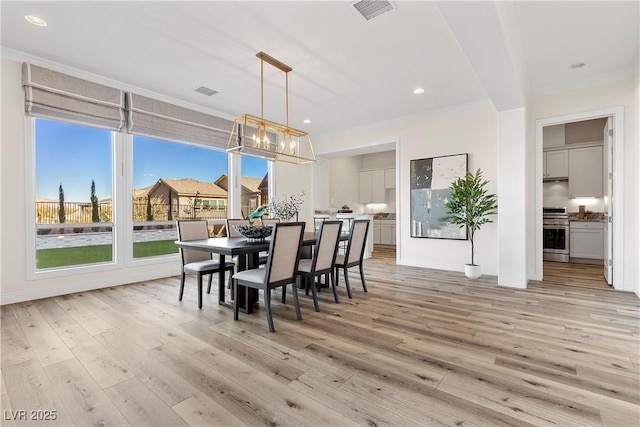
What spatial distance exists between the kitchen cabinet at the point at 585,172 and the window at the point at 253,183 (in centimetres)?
619

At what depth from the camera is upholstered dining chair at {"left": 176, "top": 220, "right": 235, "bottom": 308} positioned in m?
3.26

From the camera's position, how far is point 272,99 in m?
4.68

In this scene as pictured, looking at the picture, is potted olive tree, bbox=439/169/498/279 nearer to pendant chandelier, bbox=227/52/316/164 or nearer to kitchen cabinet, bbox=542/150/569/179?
pendant chandelier, bbox=227/52/316/164

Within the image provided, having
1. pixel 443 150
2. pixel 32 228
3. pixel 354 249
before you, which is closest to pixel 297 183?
pixel 443 150

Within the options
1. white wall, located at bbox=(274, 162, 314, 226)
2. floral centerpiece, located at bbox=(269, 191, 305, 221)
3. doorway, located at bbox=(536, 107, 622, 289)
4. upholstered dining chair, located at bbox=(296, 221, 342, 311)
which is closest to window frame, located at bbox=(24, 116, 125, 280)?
floral centerpiece, located at bbox=(269, 191, 305, 221)

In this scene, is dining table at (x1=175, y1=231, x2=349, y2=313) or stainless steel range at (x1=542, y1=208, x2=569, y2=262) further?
stainless steel range at (x1=542, y1=208, x2=569, y2=262)

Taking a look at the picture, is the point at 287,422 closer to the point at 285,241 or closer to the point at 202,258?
the point at 285,241

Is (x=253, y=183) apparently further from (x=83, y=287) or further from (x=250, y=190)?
(x=83, y=287)

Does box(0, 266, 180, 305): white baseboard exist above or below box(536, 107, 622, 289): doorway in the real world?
below

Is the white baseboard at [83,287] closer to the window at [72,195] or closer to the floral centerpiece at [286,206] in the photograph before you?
the window at [72,195]

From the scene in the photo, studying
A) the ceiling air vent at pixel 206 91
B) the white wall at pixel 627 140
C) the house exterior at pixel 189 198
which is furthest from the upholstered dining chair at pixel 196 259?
the white wall at pixel 627 140

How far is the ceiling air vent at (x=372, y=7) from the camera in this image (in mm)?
2514

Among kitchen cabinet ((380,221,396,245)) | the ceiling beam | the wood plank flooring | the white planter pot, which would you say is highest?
the ceiling beam

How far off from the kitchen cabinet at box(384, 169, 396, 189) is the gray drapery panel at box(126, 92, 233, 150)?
4817 mm
